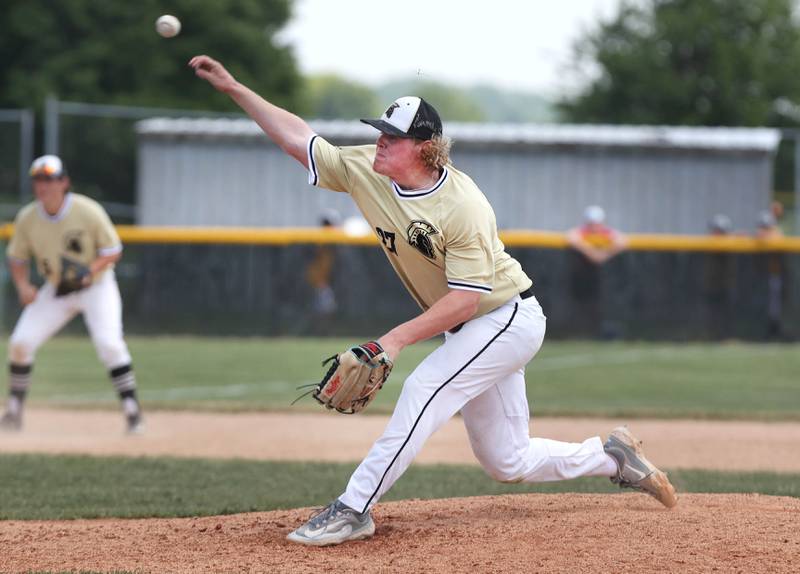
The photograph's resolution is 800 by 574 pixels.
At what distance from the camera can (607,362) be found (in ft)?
50.4

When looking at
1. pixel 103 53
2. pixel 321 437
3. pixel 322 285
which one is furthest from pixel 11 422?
pixel 103 53

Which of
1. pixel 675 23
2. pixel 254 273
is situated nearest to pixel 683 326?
pixel 254 273

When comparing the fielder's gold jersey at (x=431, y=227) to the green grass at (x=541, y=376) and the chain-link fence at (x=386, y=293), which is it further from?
the chain-link fence at (x=386, y=293)

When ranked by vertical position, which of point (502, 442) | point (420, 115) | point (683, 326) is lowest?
point (683, 326)

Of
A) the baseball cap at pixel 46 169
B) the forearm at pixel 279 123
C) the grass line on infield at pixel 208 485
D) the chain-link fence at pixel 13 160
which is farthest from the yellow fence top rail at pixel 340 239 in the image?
the forearm at pixel 279 123

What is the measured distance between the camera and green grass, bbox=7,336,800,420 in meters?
11.4

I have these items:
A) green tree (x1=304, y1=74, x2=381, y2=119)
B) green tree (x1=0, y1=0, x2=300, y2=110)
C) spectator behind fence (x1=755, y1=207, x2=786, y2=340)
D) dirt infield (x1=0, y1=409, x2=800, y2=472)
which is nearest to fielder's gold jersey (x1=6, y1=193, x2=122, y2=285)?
dirt infield (x1=0, y1=409, x2=800, y2=472)

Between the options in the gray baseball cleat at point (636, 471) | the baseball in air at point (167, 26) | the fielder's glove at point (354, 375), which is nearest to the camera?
the fielder's glove at point (354, 375)

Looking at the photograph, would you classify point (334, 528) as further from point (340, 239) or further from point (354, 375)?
point (340, 239)

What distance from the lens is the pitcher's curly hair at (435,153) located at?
4.98 metres

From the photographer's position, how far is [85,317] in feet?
30.7

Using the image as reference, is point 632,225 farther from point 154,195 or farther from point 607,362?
point 154,195

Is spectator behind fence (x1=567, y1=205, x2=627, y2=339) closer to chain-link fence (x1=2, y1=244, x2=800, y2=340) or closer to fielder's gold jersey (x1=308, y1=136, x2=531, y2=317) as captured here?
chain-link fence (x1=2, y1=244, x2=800, y2=340)

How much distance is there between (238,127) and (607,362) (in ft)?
27.0
